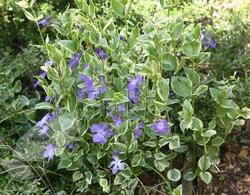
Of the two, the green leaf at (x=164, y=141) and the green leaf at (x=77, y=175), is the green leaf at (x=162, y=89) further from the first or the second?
the green leaf at (x=77, y=175)

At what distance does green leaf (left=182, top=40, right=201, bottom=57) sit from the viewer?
2.46 metres

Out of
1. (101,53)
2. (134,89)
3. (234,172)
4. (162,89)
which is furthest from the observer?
(234,172)

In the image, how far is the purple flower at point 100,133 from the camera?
8.43 ft

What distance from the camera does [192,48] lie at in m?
2.48

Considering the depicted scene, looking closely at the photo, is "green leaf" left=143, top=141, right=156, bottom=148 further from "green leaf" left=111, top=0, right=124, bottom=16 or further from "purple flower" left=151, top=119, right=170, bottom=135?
"green leaf" left=111, top=0, right=124, bottom=16

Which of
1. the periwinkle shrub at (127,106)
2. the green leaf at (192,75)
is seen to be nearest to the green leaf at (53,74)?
the periwinkle shrub at (127,106)

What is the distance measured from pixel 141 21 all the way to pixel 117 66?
4.55ft

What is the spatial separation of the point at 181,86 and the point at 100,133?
42 cm

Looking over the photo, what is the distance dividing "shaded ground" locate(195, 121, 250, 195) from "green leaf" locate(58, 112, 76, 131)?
78 centimetres

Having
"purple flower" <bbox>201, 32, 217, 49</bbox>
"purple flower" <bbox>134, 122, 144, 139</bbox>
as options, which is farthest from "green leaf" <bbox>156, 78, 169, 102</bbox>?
"purple flower" <bbox>201, 32, 217, 49</bbox>

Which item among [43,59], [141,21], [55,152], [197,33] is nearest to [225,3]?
[141,21]

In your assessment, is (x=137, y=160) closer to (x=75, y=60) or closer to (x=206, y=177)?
(x=206, y=177)

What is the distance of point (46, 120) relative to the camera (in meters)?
2.75

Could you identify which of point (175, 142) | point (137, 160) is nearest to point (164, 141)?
point (175, 142)
